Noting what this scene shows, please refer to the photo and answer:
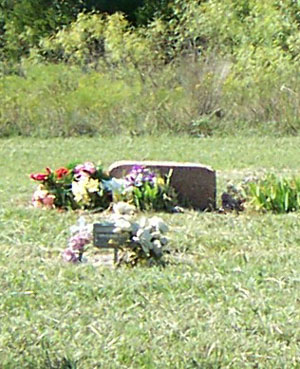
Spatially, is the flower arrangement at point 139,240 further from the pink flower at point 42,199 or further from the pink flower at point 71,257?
the pink flower at point 42,199

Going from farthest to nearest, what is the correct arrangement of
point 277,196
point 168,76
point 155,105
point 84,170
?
point 168,76
point 155,105
point 84,170
point 277,196

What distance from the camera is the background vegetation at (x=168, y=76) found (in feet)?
48.1

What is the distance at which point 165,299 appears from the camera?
5.00 m

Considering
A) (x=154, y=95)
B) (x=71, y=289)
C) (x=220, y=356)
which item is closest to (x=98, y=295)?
(x=71, y=289)

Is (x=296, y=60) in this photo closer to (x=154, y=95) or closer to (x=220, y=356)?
(x=154, y=95)

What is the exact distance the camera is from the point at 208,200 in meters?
8.33

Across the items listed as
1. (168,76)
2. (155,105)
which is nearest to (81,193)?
(155,105)

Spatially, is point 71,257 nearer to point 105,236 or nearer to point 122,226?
point 105,236

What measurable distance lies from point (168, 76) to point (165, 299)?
1087 cm

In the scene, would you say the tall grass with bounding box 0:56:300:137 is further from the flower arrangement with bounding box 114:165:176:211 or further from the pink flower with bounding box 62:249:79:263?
the pink flower with bounding box 62:249:79:263

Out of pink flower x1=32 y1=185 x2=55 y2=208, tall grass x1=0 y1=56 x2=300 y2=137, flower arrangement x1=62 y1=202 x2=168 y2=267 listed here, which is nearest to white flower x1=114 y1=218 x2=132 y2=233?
flower arrangement x1=62 y1=202 x2=168 y2=267

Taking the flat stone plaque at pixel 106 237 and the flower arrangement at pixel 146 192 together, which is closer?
the flat stone plaque at pixel 106 237

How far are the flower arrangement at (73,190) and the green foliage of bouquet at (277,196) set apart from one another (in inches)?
50.5

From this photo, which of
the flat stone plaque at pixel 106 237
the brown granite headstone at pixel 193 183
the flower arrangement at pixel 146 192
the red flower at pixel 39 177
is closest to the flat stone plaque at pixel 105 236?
A: the flat stone plaque at pixel 106 237
